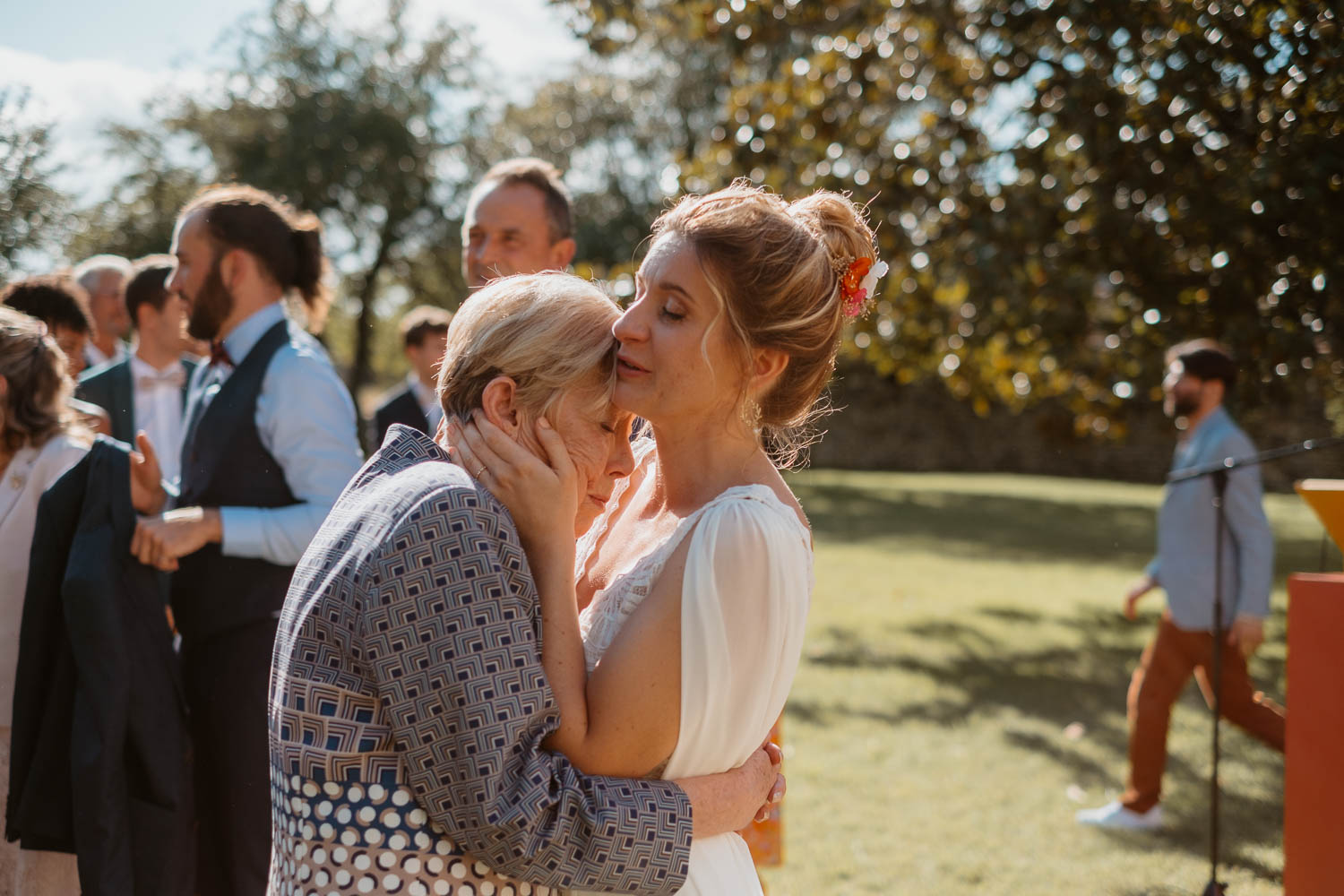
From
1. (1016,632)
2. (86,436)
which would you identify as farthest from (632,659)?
(1016,632)

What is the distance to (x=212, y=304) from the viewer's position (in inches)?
144

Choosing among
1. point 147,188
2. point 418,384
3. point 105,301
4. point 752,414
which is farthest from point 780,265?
point 147,188

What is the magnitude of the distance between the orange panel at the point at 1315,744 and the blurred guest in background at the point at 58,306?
4.32 meters

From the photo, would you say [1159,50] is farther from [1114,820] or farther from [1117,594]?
[1117,594]

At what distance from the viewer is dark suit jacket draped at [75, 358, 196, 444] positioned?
16.1ft

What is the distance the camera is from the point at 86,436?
331 centimetres

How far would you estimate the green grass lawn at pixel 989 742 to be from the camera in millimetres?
5473

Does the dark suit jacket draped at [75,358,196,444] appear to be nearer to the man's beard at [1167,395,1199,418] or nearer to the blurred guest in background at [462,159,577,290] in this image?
the blurred guest in background at [462,159,577,290]

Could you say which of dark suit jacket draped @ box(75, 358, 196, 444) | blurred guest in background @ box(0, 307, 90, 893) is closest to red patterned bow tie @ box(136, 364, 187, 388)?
dark suit jacket draped @ box(75, 358, 196, 444)

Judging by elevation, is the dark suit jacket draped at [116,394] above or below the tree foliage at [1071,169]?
below

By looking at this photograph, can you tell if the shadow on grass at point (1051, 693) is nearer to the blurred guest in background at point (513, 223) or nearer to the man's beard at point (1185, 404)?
the man's beard at point (1185, 404)

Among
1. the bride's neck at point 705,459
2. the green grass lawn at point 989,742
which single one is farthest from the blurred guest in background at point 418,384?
the green grass lawn at point 989,742

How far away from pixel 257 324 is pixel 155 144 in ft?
75.9

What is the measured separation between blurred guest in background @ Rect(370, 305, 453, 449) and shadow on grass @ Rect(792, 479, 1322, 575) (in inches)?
423
